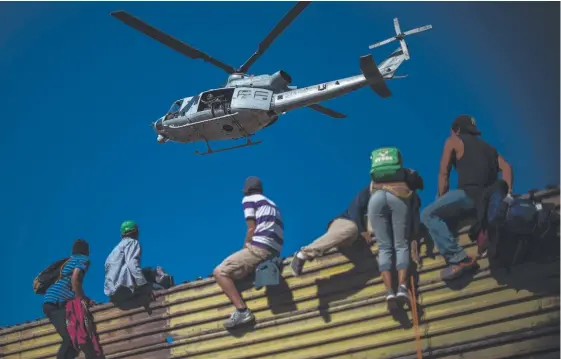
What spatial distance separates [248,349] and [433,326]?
8.69ft

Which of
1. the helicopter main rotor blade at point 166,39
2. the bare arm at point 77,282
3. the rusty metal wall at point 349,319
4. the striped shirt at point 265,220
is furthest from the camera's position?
the helicopter main rotor blade at point 166,39

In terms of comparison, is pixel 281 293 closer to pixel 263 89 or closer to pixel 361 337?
pixel 361 337

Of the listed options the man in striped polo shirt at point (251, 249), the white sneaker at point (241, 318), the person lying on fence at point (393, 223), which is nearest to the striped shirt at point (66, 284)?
the man in striped polo shirt at point (251, 249)

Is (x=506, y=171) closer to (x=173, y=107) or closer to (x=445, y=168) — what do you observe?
(x=445, y=168)

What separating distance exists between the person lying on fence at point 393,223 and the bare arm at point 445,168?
1.19 ft

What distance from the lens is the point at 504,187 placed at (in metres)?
8.49

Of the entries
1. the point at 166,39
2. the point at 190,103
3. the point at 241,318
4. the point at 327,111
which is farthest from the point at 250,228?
the point at 327,111

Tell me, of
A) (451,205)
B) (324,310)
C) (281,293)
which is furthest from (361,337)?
(451,205)

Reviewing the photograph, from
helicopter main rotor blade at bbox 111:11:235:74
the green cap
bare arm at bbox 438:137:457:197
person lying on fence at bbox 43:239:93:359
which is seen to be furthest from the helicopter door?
bare arm at bbox 438:137:457:197

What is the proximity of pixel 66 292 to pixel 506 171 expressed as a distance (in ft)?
23.3

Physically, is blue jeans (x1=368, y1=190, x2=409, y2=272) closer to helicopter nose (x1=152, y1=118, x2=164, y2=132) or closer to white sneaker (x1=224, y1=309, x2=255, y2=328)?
white sneaker (x1=224, y1=309, x2=255, y2=328)

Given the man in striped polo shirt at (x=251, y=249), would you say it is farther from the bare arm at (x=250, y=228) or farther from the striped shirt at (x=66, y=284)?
the striped shirt at (x=66, y=284)

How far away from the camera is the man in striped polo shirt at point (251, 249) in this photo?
9.95 m

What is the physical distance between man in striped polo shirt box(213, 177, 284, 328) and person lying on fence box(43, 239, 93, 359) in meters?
2.93
